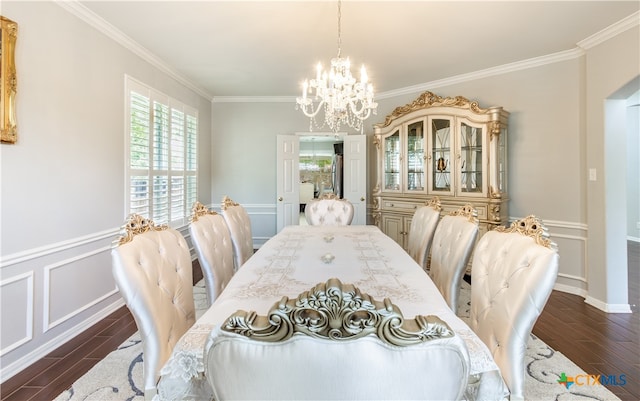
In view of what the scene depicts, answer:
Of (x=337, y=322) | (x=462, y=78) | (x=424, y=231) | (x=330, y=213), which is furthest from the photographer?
(x=462, y=78)

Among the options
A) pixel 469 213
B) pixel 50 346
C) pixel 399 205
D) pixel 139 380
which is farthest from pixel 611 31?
pixel 50 346

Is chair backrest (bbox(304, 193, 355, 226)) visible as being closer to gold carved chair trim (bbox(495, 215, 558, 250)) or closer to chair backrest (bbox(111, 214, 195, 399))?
chair backrest (bbox(111, 214, 195, 399))

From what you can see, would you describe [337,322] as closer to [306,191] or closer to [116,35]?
[116,35]

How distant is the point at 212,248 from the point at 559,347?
2.60 metres

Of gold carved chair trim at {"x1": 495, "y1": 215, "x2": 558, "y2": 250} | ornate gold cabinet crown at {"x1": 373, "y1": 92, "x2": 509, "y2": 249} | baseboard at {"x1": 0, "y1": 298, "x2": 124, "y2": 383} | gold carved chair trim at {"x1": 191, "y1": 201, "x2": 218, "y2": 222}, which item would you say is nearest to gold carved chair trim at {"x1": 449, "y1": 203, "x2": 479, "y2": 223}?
gold carved chair trim at {"x1": 495, "y1": 215, "x2": 558, "y2": 250}

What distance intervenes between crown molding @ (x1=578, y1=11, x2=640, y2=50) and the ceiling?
35 mm

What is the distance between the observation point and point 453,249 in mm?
1998

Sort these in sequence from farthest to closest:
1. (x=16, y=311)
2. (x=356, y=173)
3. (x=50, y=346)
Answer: (x=356, y=173) < (x=50, y=346) < (x=16, y=311)

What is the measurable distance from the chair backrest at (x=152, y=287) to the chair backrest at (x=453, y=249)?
1.52 meters

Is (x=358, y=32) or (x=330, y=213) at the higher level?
(x=358, y=32)

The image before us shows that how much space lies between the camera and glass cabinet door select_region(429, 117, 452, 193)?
4.09 meters

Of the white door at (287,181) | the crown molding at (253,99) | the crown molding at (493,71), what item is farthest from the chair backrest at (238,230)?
the crown molding at (493,71)

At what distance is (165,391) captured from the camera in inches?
33.7

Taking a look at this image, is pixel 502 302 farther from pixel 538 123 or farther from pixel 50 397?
pixel 538 123
